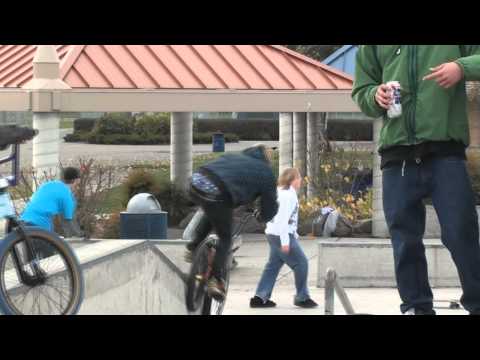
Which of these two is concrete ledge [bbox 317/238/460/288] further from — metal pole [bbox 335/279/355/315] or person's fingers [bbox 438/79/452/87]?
person's fingers [bbox 438/79/452/87]

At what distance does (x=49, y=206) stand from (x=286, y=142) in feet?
48.2

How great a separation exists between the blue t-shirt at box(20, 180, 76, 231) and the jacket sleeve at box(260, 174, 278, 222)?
3.45 meters

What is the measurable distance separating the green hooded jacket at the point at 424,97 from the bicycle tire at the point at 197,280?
258 centimetres

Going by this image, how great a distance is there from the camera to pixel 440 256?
14.6m

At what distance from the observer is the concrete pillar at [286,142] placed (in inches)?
936

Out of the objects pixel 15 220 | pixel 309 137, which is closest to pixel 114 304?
pixel 15 220

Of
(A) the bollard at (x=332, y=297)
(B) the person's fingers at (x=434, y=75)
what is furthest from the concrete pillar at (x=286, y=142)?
(B) the person's fingers at (x=434, y=75)

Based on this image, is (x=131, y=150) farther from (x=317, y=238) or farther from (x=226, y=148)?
(x=317, y=238)

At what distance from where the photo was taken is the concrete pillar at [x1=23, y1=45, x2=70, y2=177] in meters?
19.0

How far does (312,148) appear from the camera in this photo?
24891 millimetres

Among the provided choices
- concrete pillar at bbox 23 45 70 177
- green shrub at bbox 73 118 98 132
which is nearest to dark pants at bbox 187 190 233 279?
concrete pillar at bbox 23 45 70 177

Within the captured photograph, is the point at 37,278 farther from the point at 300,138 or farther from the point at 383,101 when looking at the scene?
the point at 300,138

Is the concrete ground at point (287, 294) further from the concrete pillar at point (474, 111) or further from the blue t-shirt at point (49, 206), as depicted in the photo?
the concrete pillar at point (474, 111)

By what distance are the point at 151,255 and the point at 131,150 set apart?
140 feet
